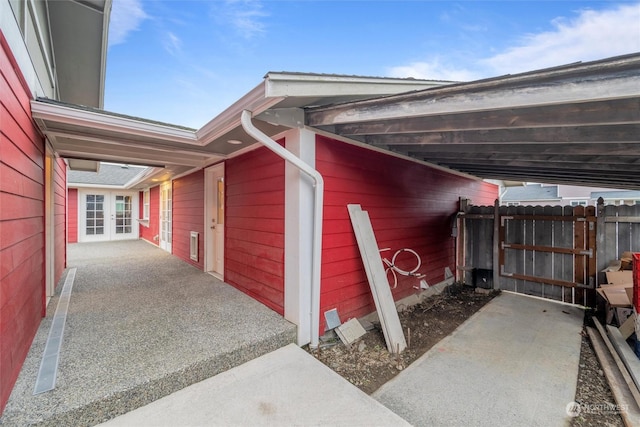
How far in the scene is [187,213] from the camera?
235 inches

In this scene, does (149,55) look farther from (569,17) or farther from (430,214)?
(569,17)

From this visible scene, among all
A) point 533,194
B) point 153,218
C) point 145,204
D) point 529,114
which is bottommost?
point 153,218

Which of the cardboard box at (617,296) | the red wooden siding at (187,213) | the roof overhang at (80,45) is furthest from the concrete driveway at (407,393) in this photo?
the roof overhang at (80,45)

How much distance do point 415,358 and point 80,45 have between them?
596 centimetres

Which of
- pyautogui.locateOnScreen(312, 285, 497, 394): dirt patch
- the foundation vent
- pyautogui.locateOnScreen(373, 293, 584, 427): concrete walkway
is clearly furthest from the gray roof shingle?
pyautogui.locateOnScreen(373, 293, 584, 427): concrete walkway

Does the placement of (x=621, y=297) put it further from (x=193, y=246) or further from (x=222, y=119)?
(x=193, y=246)

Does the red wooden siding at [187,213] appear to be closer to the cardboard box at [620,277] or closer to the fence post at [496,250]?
the fence post at [496,250]

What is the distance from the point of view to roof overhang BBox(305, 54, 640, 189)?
1.33 metres

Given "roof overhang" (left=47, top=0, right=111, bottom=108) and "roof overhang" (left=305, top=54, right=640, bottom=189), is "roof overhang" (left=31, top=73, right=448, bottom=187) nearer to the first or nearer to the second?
"roof overhang" (left=305, top=54, right=640, bottom=189)

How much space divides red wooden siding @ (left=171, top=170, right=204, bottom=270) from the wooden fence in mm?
5451

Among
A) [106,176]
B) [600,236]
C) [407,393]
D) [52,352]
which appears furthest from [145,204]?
[600,236]

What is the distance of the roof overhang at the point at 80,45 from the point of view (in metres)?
3.06

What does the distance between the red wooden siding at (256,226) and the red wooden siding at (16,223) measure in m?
2.01

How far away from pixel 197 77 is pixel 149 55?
4.43 feet
